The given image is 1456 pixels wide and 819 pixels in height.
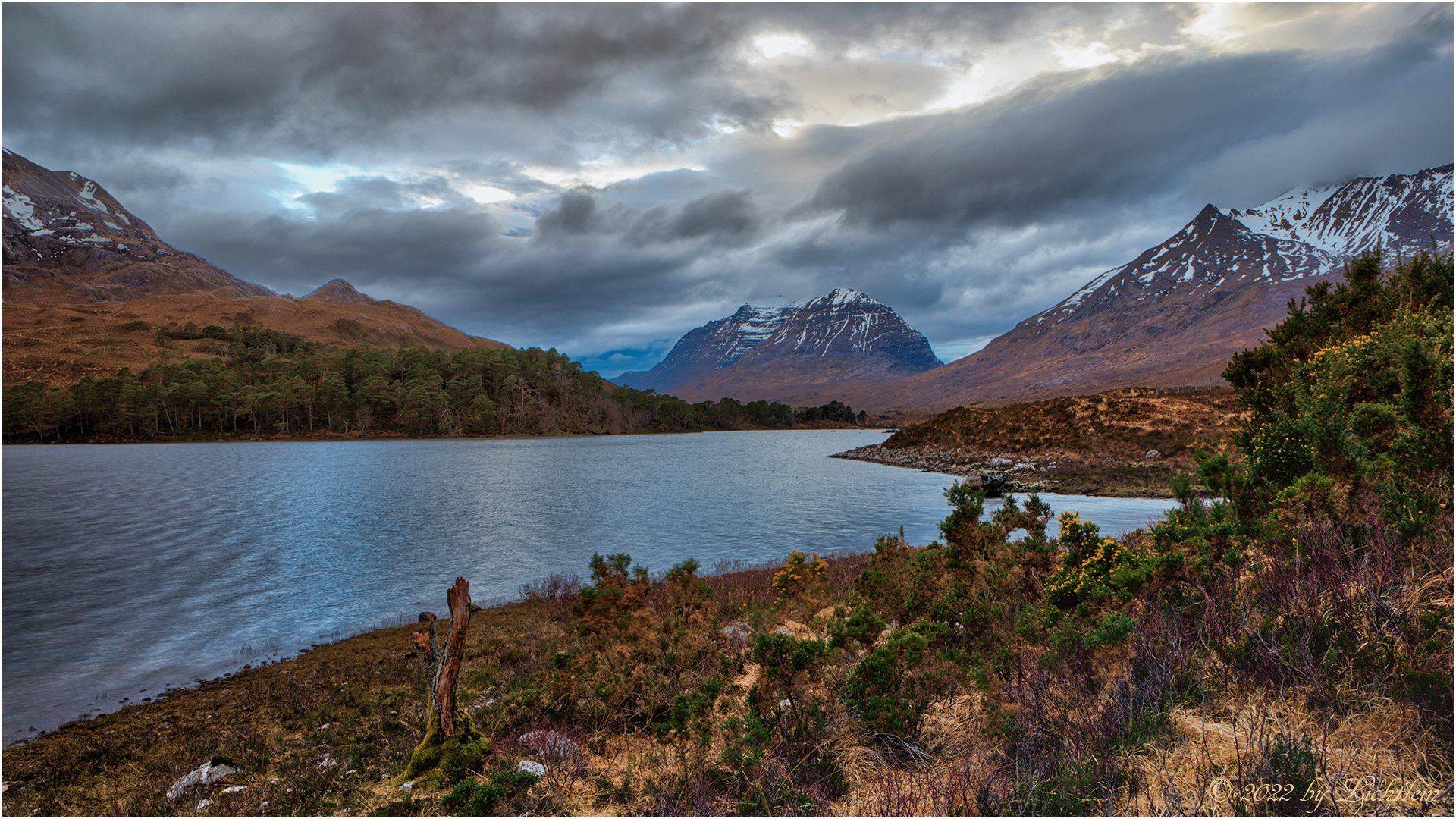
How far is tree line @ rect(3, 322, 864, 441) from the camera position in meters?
125

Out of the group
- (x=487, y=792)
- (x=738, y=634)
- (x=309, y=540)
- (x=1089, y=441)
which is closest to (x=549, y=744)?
(x=487, y=792)

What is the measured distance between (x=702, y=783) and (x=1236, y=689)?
4.61m

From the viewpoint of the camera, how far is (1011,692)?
6.29 metres

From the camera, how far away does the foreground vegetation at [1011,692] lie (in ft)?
15.6

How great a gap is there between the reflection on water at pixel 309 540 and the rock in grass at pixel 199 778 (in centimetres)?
523

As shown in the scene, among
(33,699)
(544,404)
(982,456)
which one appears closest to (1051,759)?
(33,699)

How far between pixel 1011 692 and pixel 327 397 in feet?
542

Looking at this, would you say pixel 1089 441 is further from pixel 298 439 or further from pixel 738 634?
pixel 298 439

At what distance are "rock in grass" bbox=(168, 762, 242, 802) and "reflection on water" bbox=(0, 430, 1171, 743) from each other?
5229 millimetres

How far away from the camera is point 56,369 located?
145875 mm

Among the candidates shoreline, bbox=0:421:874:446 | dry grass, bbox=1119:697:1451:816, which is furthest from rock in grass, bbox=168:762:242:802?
shoreline, bbox=0:421:874:446

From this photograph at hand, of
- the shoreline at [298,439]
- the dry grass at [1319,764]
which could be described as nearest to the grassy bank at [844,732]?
the dry grass at [1319,764]

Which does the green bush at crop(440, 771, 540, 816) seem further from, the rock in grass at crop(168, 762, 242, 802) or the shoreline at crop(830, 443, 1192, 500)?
the shoreline at crop(830, 443, 1192, 500)

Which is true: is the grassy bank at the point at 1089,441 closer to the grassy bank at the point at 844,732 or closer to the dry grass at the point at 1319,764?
the grassy bank at the point at 844,732
